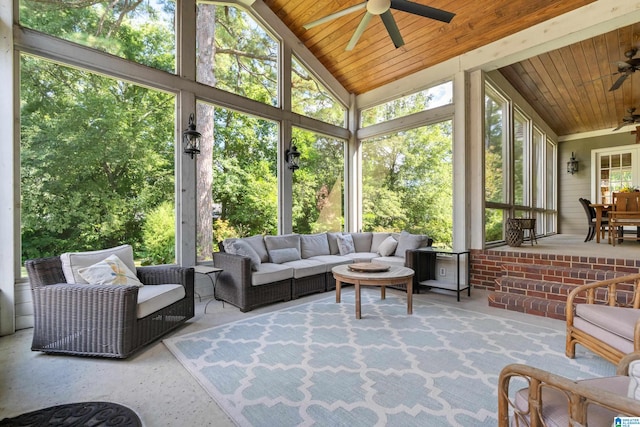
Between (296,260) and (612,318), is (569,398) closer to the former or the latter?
(612,318)

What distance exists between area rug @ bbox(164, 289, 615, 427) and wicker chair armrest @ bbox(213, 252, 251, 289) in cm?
50

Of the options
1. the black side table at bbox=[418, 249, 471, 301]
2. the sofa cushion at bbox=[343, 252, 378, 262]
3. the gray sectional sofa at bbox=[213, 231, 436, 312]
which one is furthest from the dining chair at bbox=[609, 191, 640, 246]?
the sofa cushion at bbox=[343, 252, 378, 262]

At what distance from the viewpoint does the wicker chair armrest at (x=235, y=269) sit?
148 inches

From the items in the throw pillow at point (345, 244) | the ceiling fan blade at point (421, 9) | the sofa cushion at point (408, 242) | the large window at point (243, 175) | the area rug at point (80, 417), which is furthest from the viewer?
the throw pillow at point (345, 244)

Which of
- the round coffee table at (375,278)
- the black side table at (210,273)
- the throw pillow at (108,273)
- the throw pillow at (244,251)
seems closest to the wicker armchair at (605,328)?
the round coffee table at (375,278)

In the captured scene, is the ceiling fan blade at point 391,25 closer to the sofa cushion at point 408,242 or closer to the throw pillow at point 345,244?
the sofa cushion at point 408,242

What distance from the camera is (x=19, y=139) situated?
10.3 feet

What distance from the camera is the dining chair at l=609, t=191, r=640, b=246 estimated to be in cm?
497

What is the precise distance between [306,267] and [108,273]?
7.91ft

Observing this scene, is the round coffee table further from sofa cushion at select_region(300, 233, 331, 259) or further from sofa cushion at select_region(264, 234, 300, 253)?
sofa cushion at select_region(300, 233, 331, 259)

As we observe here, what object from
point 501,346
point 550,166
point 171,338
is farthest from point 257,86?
point 550,166

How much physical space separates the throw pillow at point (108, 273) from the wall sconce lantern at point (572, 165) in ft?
35.4

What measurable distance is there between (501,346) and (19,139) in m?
5.10

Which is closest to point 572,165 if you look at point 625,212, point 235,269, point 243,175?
point 625,212
